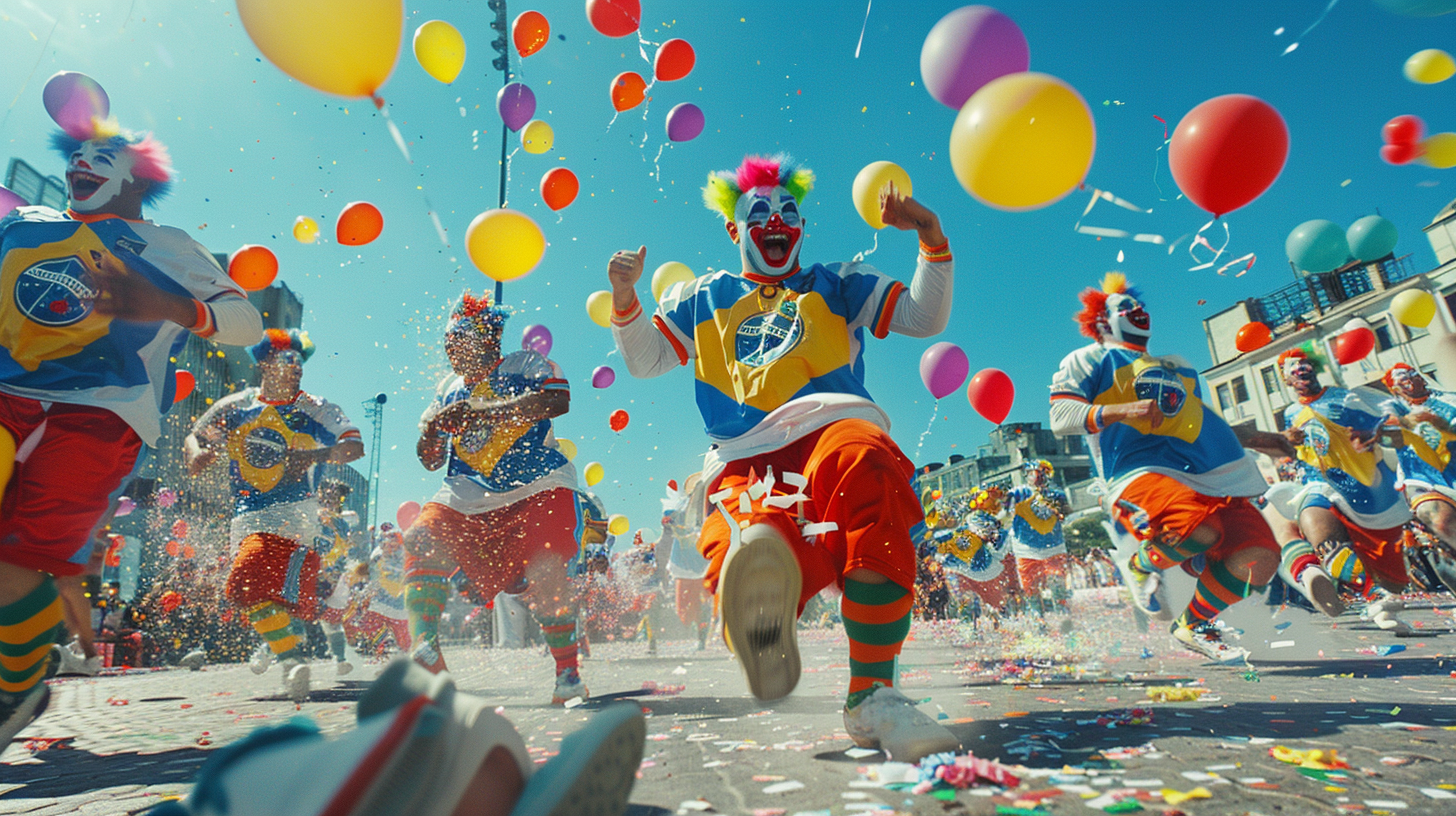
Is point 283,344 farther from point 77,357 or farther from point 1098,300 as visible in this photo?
point 1098,300

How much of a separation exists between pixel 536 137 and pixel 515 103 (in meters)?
0.33

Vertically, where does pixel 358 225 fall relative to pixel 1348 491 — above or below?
above

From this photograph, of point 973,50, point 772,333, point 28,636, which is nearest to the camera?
point 28,636

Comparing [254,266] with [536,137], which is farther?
[536,137]

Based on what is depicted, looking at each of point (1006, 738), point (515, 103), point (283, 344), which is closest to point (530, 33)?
point (515, 103)

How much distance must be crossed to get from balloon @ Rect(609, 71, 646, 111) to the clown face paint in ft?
11.4

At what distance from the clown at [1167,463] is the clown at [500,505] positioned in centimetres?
320

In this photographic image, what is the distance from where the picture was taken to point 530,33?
20.3 feet

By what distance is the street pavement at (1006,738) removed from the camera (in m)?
1.59

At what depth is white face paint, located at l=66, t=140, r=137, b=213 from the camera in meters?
3.21

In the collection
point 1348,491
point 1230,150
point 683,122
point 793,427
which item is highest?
point 683,122

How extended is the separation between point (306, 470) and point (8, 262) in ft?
9.09

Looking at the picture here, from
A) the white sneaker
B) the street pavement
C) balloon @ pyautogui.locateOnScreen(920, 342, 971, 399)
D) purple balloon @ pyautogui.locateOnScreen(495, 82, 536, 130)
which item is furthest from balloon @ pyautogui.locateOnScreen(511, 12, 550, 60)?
the white sneaker

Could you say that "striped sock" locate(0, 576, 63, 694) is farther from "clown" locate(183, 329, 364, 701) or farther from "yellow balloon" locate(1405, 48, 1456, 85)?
"yellow balloon" locate(1405, 48, 1456, 85)
